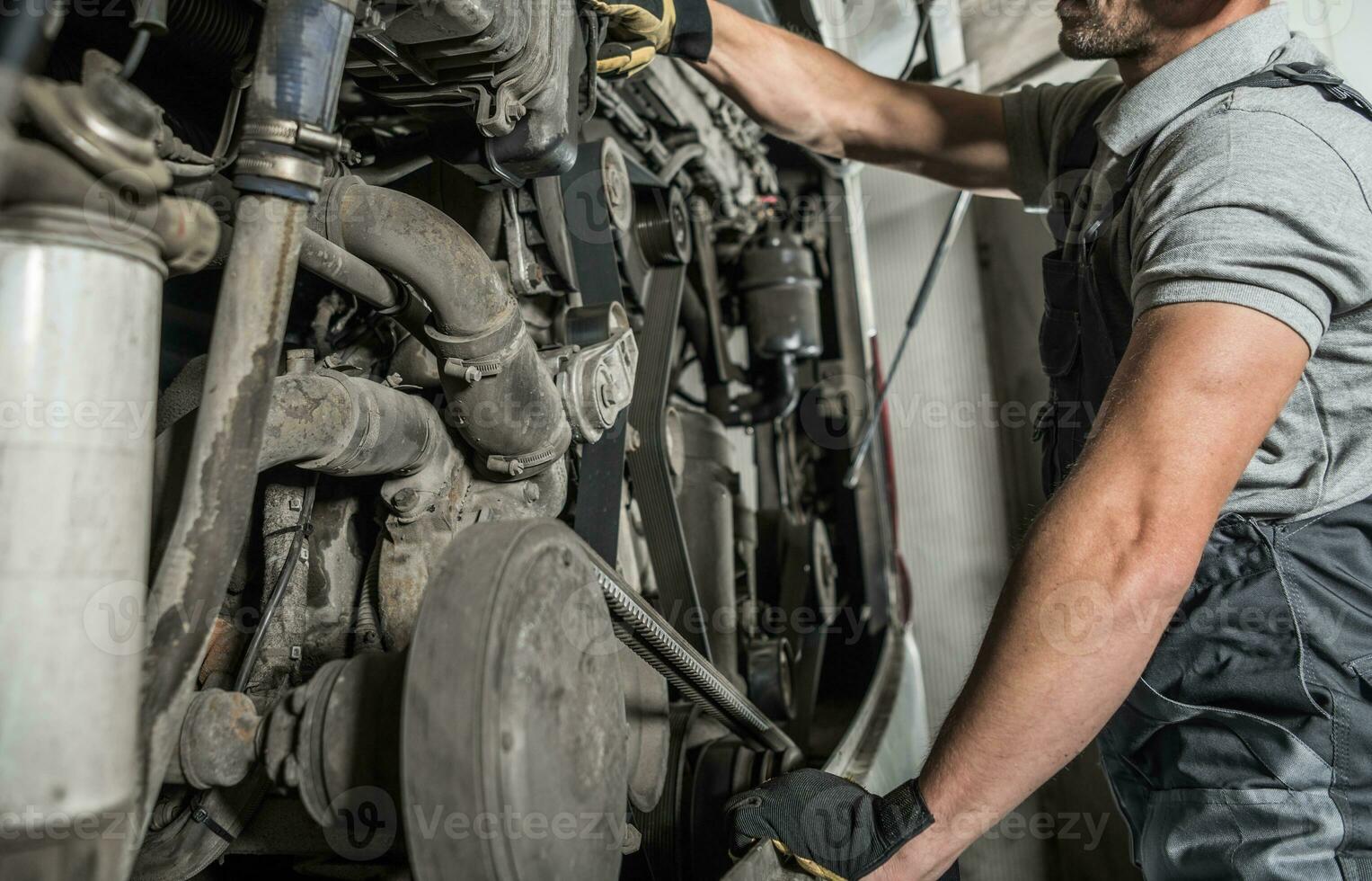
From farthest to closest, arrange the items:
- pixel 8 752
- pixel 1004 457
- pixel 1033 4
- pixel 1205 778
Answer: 1. pixel 1004 457
2. pixel 1033 4
3. pixel 1205 778
4. pixel 8 752

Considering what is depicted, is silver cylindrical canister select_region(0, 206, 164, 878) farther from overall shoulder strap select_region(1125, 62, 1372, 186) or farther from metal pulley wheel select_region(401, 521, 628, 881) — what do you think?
overall shoulder strap select_region(1125, 62, 1372, 186)

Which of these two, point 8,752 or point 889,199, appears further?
point 889,199

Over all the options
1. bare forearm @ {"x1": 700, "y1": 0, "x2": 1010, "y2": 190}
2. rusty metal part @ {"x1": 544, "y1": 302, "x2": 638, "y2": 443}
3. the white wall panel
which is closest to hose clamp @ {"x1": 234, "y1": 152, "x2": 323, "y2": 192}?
rusty metal part @ {"x1": 544, "y1": 302, "x2": 638, "y2": 443}

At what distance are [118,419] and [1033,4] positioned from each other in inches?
98.6

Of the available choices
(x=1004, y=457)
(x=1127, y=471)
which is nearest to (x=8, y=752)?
(x=1127, y=471)

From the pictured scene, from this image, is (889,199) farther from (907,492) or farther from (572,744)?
(572,744)

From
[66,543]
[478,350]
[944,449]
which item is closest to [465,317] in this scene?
[478,350]

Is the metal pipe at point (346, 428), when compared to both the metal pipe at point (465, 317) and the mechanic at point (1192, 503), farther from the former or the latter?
the mechanic at point (1192, 503)

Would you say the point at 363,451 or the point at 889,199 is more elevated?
the point at 889,199

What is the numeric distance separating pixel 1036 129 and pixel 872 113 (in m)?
0.28

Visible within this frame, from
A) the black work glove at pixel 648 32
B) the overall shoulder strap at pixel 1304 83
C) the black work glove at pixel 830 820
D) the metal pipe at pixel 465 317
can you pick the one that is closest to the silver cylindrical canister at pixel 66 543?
the metal pipe at pixel 465 317

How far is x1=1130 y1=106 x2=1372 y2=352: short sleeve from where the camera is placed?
724 mm

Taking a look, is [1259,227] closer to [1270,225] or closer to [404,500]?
[1270,225]

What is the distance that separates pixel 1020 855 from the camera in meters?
2.34
